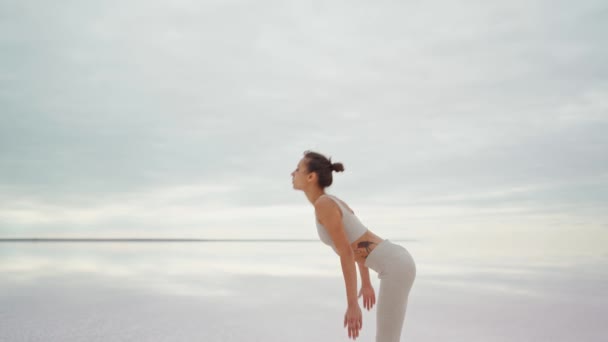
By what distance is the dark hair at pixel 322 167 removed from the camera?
12.0 feet

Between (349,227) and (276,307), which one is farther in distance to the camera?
(276,307)

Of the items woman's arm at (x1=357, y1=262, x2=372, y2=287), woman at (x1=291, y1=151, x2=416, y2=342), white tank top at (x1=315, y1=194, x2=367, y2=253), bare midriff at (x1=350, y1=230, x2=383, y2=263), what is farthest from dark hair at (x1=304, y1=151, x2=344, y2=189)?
woman's arm at (x1=357, y1=262, x2=372, y2=287)

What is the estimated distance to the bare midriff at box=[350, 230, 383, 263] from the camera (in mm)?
3699

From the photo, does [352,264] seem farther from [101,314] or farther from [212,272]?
[212,272]

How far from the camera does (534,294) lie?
1059 cm

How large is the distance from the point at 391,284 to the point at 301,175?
98cm

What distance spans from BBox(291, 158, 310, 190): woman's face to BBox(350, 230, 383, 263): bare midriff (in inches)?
21.4

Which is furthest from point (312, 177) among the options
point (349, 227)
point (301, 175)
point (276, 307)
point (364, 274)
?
point (276, 307)

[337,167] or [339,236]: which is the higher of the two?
[337,167]

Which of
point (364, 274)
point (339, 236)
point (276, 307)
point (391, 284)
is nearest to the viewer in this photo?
point (339, 236)

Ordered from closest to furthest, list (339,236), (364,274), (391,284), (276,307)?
(339,236) → (391,284) → (364,274) → (276,307)

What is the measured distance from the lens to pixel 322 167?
12.0ft

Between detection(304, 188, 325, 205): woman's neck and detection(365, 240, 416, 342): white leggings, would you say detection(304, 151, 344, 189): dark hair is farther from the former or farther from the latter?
detection(365, 240, 416, 342): white leggings

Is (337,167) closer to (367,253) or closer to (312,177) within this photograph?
(312,177)
